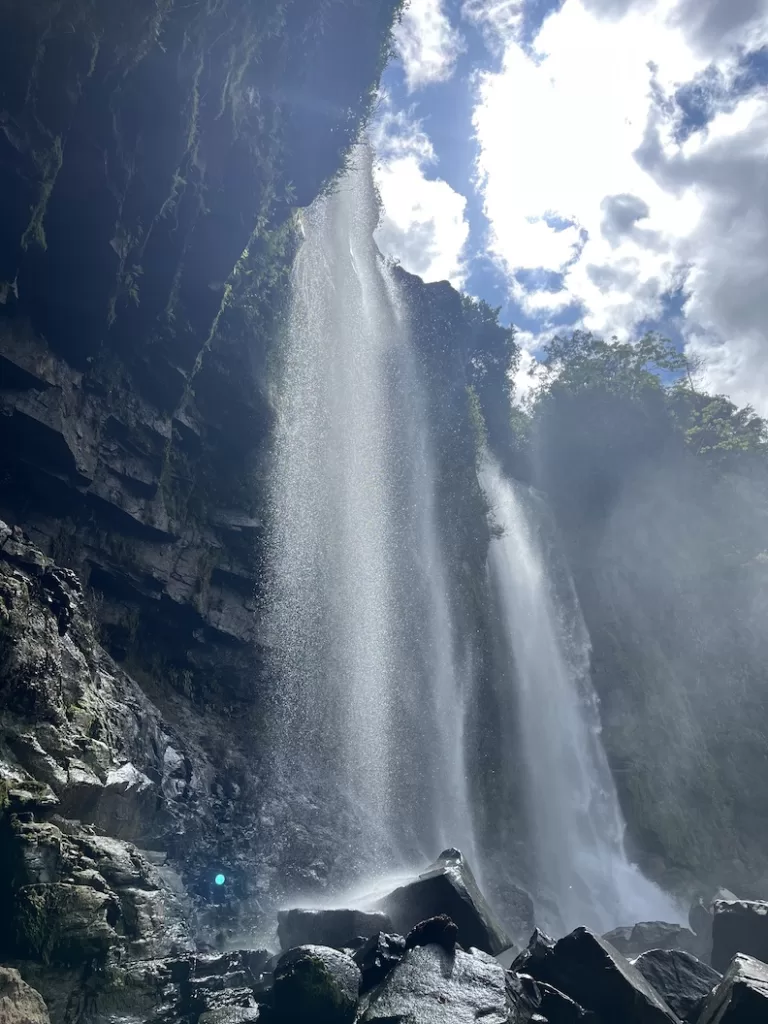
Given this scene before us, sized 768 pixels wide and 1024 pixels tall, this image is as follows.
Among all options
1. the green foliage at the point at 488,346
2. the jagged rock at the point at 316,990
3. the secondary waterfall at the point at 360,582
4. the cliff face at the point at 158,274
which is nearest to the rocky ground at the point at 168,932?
the jagged rock at the point at 316,990

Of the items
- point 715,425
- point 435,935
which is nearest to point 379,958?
point 435,935

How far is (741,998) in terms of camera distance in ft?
23.4

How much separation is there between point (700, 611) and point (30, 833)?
1471 inches

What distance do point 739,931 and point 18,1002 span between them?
11.4 meters

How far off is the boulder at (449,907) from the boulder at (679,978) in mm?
2280

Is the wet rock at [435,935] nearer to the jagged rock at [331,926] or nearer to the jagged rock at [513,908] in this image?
the jagged rock at [331,926]

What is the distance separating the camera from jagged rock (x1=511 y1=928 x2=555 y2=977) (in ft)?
30.2

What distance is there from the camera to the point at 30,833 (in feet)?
25.0

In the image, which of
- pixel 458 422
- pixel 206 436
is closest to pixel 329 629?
pixel 206 436

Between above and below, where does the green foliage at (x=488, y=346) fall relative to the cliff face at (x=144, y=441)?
above

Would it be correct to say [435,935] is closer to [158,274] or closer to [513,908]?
[513,908]

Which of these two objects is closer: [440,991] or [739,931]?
[440,991]

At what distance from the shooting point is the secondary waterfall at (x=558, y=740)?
25.6 meters

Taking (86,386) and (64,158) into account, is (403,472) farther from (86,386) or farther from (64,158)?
(64,158)
